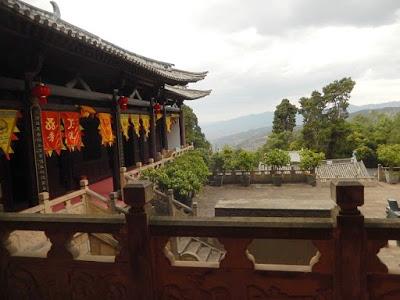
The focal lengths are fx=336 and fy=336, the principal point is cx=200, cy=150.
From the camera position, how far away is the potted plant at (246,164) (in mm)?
28922

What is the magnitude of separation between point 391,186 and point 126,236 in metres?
33.0

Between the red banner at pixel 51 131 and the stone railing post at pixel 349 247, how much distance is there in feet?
22.0

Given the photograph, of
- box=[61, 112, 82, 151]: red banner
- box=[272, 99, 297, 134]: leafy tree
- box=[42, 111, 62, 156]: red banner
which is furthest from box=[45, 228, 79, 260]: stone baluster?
box=[272, 99, 297, 134]: leafy tree

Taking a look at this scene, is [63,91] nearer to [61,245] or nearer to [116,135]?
[116,135]

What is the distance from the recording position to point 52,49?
24.2 ft

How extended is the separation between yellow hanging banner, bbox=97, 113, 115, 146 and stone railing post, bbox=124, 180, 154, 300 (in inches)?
306

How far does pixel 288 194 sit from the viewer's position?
83.5ft

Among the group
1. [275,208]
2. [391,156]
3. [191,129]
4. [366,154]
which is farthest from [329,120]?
[275,208]

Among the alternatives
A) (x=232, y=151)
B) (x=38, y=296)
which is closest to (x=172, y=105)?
(x=232, y=151)

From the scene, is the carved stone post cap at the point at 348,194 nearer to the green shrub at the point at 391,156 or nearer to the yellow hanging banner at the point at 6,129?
the yellow hanging banner at the point at 6,129

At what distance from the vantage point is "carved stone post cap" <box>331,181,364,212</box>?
2919 mm

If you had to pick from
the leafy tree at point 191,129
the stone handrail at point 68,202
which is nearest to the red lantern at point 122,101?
the stone handrail at point 68,202

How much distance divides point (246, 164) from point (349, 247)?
85.2ft

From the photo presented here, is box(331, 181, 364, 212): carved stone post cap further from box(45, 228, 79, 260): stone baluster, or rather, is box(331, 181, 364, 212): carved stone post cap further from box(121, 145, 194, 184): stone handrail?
box(121, 145, 194, 184): stone handrail
